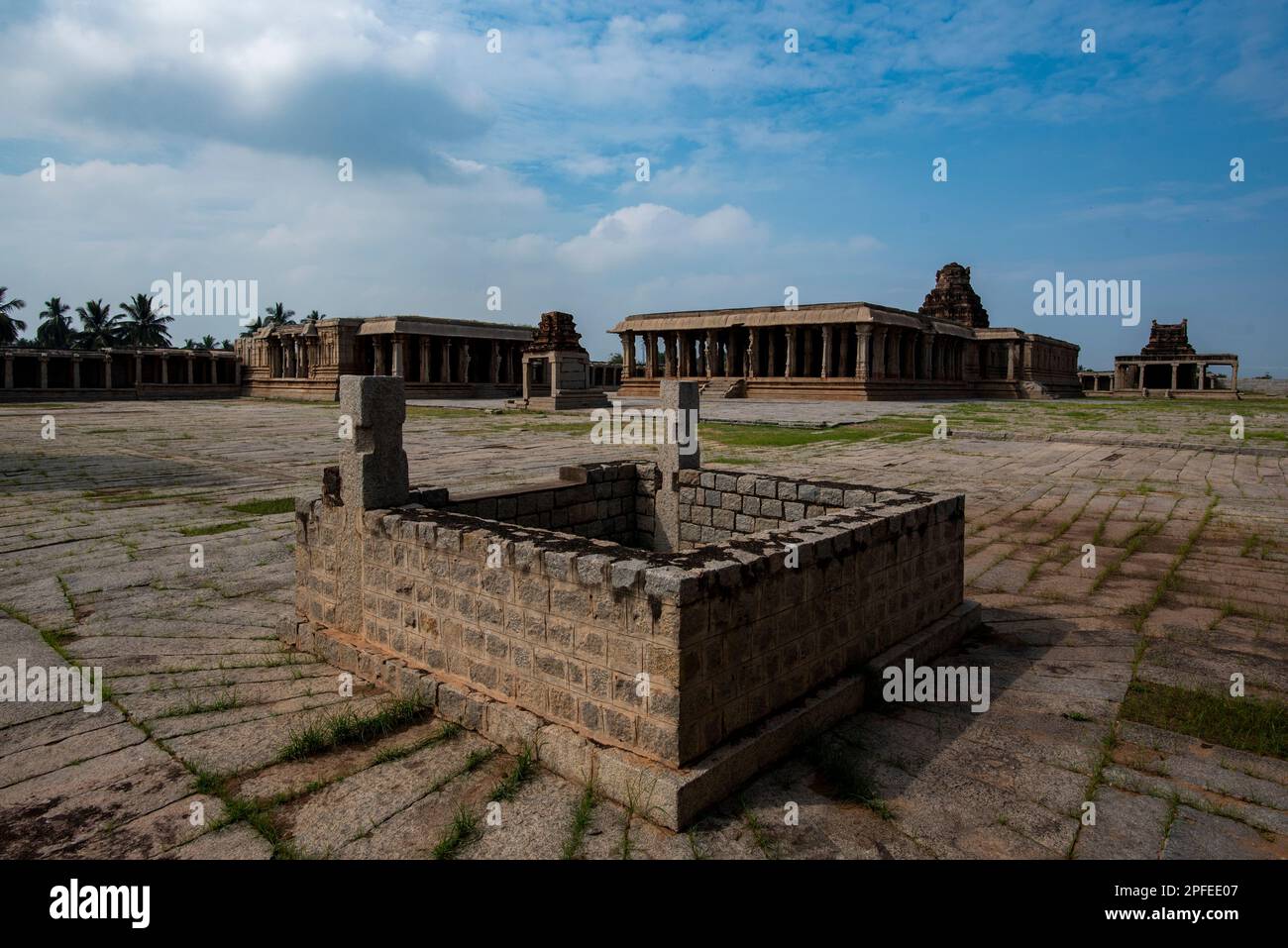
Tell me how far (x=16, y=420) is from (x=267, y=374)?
2515 centimetres

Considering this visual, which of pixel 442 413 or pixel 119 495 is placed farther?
pixel 442 413

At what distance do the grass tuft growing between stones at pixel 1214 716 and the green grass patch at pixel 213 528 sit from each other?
29.2 ft

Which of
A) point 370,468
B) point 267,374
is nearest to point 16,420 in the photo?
point 267,374

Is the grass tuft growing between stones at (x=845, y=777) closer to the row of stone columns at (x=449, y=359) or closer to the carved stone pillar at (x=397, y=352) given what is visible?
the row of stone columns at (x=449, y=359)

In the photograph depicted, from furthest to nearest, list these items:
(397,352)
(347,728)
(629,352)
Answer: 1. (629,352)
2. (397,352)
3. (347,728)

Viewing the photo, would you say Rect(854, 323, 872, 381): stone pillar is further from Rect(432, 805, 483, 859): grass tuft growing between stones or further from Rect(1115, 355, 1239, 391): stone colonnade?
Rect(432, 805, 483, 859): grass tuft growing between stones

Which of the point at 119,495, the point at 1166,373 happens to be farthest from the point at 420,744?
the point at 1166,373

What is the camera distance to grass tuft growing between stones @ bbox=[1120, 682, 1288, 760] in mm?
4238

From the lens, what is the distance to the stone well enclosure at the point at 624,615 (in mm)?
3629

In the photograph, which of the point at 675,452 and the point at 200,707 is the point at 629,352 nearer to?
the point at 675,452

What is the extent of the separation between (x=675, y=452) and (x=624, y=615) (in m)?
4.08

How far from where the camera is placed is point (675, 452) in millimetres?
7672

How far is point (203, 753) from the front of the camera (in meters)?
4.02

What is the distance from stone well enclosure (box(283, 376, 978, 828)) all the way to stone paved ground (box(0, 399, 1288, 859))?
0.68ft
